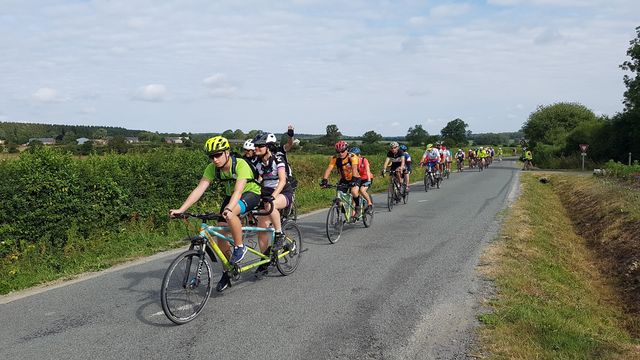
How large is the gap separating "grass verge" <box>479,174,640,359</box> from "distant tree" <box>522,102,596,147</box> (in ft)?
211

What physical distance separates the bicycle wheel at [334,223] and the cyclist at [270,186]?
6.55 ft

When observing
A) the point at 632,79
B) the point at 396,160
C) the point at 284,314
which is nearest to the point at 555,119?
the point at 632,79

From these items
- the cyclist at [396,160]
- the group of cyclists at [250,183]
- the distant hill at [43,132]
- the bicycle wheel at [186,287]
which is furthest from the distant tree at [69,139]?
the bicycle wheel at [186,287]

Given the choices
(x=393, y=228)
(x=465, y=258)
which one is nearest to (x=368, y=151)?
(x=393, y=228)

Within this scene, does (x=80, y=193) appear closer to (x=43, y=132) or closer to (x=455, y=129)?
(x=43, y=132)

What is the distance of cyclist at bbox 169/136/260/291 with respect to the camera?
19.2ft

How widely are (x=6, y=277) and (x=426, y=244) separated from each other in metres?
7.24

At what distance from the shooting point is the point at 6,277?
7.73 meters

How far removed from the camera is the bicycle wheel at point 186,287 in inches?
200

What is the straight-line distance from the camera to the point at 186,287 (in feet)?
17.6

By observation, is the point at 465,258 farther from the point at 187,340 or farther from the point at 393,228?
the point at 187,340

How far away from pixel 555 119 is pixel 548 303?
7288 cm

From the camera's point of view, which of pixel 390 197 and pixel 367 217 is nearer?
pixel 367 217

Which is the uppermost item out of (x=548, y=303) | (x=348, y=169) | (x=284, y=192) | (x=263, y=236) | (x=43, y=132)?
(x=43, y=132)
